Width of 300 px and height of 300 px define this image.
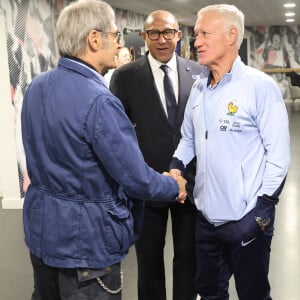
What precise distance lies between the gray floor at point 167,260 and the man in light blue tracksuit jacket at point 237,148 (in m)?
1.05

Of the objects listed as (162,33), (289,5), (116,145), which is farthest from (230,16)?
(289,5)

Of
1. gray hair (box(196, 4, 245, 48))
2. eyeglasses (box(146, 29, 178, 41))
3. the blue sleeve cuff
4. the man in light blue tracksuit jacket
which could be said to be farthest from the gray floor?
gray hair (box(196, 4, 245, 48))

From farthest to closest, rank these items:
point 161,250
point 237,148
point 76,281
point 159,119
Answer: point 161,250, point 159,119, point 237,148, point 76,281

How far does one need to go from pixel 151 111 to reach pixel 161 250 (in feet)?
2.45

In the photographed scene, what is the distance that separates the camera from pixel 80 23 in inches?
54.4

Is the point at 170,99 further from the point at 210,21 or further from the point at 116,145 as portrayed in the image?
the point at 116,145

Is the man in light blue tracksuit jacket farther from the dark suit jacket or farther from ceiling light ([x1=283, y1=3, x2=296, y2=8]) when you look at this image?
ceiling light ([x1=283, y1=3, x2=296, y2=8])

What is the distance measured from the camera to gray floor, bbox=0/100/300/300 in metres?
2.92

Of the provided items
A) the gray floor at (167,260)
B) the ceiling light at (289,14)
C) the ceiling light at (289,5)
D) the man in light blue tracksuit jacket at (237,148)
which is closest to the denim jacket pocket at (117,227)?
the man in light blue tracksuit jacket at (237,148)

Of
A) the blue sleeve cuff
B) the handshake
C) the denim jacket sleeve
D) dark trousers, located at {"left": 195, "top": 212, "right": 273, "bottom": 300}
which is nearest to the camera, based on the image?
the denim jacket sleeve

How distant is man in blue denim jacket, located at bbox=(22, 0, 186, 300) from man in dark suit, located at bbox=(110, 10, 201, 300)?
0.73 metres

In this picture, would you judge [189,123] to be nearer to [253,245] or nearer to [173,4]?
[253,245]

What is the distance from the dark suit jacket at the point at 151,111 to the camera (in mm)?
2203

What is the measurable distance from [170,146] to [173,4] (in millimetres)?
8124
